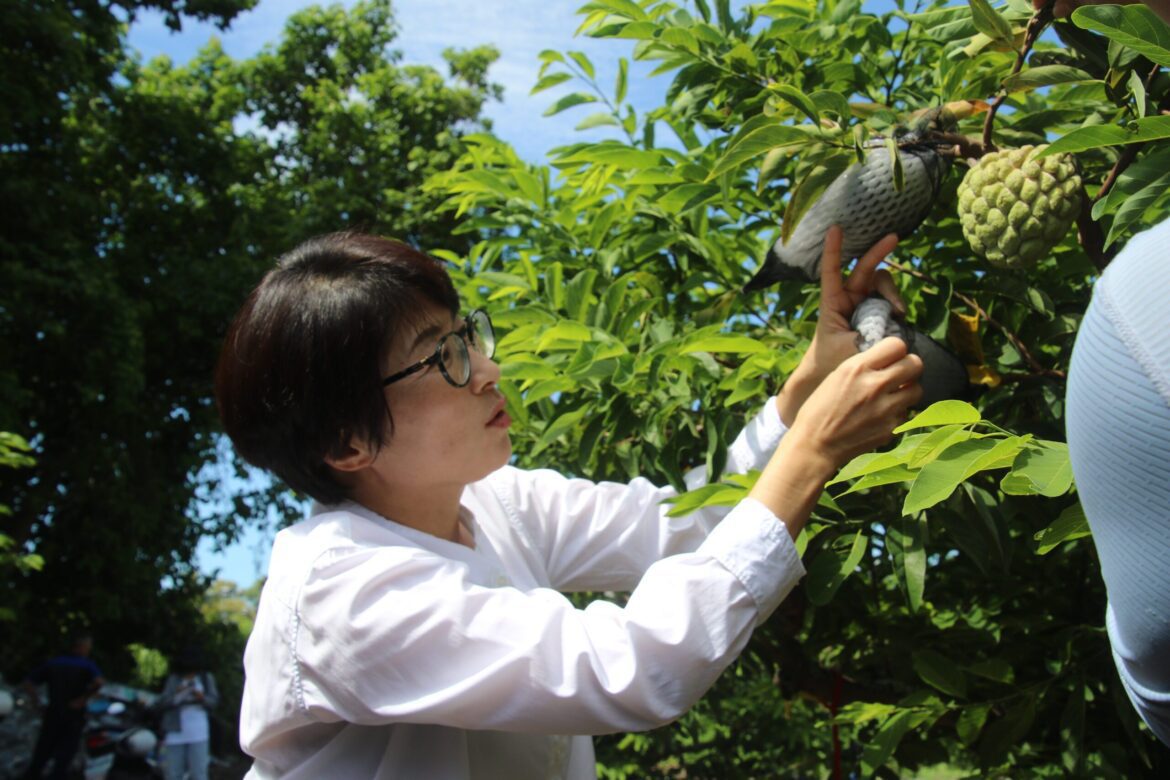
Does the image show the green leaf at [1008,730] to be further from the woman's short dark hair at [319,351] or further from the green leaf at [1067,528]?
the woman's short dark hair at [319,351]

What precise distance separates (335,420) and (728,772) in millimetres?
2419

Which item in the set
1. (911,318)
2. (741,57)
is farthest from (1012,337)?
(741,57)

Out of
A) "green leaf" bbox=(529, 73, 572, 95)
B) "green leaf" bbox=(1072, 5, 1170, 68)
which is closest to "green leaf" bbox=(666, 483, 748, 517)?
"green leaf" bbox=(1072, 5, 1170, 68)

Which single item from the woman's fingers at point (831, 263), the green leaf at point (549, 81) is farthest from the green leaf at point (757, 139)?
the green leaf at point (549, 81)

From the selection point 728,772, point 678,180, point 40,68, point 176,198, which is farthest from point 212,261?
point 678,180

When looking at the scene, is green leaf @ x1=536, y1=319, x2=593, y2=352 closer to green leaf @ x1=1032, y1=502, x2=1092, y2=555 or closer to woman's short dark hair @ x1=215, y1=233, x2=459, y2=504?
woman's short dark hair @ x1=215, y1=233, x2=459, y2=504

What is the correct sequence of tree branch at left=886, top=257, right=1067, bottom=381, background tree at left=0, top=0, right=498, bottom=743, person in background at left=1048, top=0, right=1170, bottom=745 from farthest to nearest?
background tree at left=0, top=0, right=498, bottom=743 < tree branch at left=886, top=257, right=1067, bottom=381 < person in background at left=1048, top=0, right=1170, bottom=745

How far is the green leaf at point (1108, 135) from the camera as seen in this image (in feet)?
3.38

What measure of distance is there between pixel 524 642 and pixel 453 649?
3.2 inches

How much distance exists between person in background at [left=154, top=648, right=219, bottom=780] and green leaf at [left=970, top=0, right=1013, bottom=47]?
8.20 meters

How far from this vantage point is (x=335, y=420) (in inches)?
56.7

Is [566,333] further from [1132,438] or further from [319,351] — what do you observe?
[1132,438]

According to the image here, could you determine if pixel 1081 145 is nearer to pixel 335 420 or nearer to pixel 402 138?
pixel 335 420

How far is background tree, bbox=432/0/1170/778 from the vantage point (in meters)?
1.29
